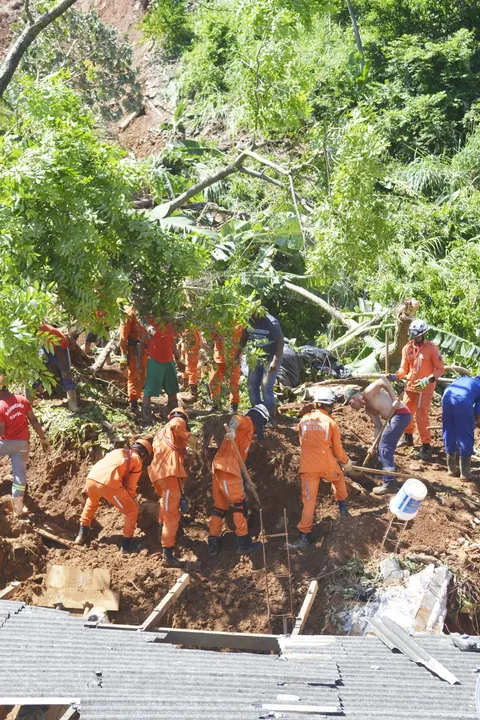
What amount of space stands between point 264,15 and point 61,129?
13.9 ft

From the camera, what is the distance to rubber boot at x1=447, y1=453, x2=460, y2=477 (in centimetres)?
971

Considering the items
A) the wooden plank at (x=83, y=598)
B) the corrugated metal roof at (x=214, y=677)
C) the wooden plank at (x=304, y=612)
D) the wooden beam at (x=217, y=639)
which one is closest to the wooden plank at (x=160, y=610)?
the wooden beam at (x=217, y=639)

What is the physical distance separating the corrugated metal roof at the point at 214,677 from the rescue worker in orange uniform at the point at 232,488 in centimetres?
321

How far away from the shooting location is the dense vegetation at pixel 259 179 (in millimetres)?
7234

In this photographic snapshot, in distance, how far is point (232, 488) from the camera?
8633 millimetres

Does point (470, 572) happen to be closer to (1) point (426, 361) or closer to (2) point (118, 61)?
(1) point (426, 361)

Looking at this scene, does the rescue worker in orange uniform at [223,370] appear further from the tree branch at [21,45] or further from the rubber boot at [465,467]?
the tree branch at [21,45]

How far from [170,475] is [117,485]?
60 cm

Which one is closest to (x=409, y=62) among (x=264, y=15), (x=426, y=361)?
(x=264, y=15)

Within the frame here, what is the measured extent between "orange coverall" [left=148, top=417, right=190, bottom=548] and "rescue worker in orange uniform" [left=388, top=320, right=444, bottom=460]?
9.07ft

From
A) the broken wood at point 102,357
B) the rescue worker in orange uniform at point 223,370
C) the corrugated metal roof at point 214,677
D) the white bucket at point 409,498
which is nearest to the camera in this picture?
the corrugated metal roof at point 214,677

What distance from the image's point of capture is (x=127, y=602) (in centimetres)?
831

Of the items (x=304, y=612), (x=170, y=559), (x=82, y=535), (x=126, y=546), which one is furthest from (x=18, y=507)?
(x=304, y=612)

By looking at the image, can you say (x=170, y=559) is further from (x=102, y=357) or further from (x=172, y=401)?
(x=102, y=357)
